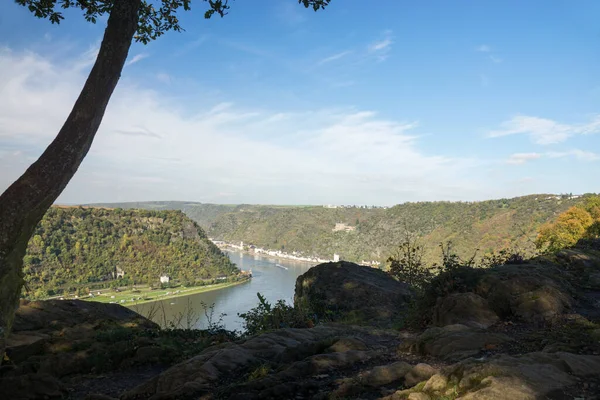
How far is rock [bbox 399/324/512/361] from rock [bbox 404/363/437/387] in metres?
0.73

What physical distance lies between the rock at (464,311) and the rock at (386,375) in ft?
7.78

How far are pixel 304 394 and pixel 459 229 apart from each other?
80.0 m

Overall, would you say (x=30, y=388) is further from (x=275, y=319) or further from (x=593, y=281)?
(x=593, y=281)

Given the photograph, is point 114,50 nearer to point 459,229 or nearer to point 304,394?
point 304,394

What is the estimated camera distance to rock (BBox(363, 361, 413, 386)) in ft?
10.0

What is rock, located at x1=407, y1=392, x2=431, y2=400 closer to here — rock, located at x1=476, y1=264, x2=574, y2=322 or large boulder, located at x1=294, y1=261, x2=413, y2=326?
rock, located at x1=476, y1=264, x2=574, y2=322

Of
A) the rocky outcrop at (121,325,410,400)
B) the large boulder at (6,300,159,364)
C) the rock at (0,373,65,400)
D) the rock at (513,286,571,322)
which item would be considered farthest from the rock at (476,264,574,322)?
the large boulder at (6,300,159,364)

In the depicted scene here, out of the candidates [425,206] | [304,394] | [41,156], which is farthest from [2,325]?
[425,206]

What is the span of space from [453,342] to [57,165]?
4.17 metres

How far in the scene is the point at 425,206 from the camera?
116 m

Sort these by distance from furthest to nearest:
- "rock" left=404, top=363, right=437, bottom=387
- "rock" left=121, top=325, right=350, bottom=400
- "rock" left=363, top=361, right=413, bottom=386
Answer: "rock" left=121, top=325, right=350, bottom=400 → "rock" left=363, top=361, right=413, bottom=386 → "rock" left=404, top=363, right=437, bottom=387

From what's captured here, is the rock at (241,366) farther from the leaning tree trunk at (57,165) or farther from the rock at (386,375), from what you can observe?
the leaning tree trunk at (57,165)

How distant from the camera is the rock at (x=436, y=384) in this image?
8.32ft

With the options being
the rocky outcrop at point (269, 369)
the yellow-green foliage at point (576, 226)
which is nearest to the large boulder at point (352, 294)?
the rocky outcrop at point (269, 369)
